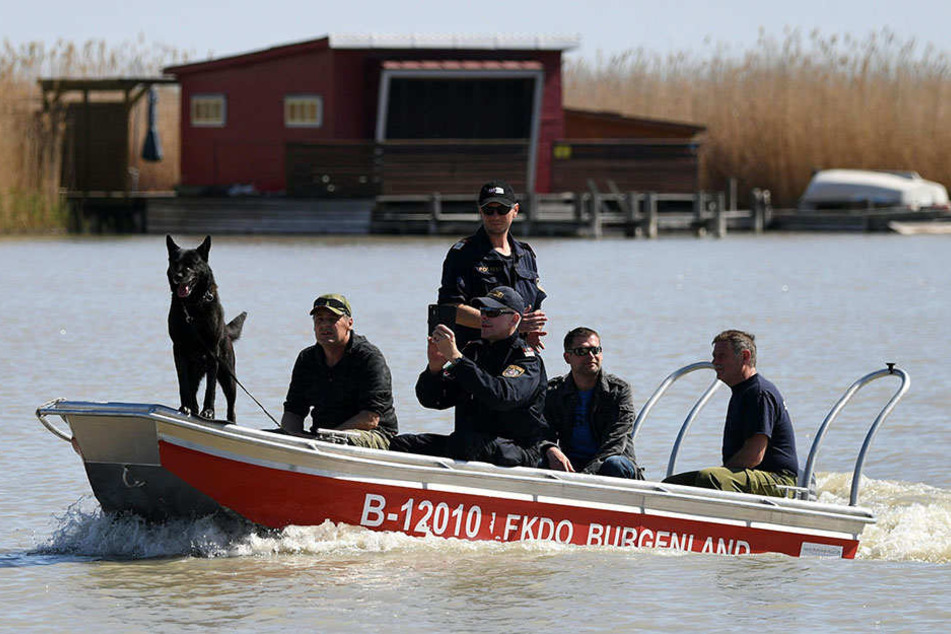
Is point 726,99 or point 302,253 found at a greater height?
point 726,99

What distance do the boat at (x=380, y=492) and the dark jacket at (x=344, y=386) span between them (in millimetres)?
368

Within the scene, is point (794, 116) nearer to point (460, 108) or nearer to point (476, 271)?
point (460, 108)

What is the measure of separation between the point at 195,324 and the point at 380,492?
1.31m

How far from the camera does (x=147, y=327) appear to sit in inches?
845

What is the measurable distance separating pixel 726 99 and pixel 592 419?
1395 inches

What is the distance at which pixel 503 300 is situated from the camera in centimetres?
874

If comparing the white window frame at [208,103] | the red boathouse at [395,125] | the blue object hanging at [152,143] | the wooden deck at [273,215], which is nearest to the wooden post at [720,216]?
the red boathouse at [395,125]

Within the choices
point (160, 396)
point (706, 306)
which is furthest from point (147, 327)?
point (706, 306)

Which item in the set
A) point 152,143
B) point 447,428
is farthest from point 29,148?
point 447,428

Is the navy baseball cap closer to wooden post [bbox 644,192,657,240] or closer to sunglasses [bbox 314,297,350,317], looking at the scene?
sunglasses [bbox 314,297,350,317]

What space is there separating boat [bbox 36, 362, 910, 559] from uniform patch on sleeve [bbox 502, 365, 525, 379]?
19.5 inches

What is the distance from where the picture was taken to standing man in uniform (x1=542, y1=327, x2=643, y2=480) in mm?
9398

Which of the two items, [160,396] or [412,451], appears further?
[160,396]

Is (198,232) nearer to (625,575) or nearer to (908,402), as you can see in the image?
(908,402)
